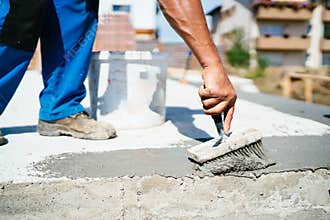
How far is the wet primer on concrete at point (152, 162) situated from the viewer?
3.85ft

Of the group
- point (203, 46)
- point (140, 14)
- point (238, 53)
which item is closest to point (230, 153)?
point (203, 46)

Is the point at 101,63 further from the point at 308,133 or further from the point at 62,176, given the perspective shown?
the point at 308,133

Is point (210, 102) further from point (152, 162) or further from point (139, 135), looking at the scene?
point (139, 135)

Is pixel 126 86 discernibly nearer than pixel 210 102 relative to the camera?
No

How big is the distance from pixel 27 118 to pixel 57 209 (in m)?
1.32

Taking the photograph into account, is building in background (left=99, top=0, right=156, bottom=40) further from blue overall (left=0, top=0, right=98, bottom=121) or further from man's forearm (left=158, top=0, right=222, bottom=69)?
man's forearm (left=158, top=0, right=222, bottom=69)

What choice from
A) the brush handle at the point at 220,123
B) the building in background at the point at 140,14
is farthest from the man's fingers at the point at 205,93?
the building in background at the point at 140,14

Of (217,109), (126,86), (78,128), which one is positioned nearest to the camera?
(217,109)

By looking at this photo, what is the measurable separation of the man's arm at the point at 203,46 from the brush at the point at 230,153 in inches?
4.1

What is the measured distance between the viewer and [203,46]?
1.20m

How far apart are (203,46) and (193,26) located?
8 cm

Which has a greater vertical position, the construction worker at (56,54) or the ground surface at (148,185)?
the construction worker at (56,54)

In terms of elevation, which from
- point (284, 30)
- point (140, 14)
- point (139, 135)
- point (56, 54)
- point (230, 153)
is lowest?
point (284, 30)

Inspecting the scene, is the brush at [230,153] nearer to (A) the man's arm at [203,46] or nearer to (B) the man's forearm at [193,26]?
(A) the man's arm at [203,46]
